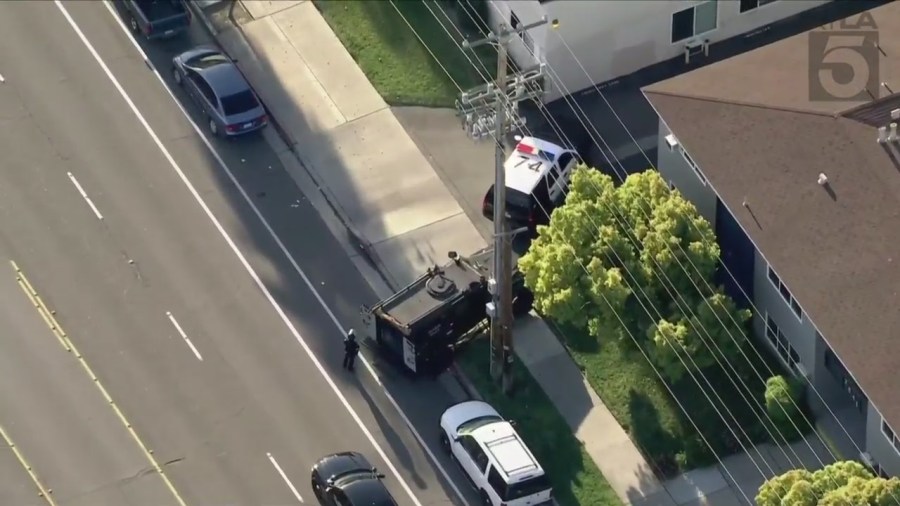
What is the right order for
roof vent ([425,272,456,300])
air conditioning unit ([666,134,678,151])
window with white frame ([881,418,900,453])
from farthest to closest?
air conditioning unit ([666,134,678,151]) → roof vent ([425,272,456,300]) → window with white frame ([881,418,900,453])

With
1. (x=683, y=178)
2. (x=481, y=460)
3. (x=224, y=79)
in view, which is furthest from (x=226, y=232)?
(x=683, y=178)

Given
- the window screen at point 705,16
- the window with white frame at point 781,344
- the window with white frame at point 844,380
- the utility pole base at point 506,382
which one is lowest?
the window with white frame at point 844,380

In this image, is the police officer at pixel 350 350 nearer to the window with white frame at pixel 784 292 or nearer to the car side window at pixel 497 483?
the car side window at pixel 497 483

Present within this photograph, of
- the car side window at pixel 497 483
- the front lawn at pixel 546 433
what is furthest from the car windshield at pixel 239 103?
the car side window at pixel 497 483

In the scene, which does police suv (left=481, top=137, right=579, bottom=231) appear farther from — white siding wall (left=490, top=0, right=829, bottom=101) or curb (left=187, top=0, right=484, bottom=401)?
curb (left=187, top=0, right=484, bottom=401)

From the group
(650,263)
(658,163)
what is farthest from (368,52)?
(650,263)

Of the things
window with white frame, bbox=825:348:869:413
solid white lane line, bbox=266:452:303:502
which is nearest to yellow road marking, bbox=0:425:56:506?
solid white lane line, bbox=266:452:303:502
